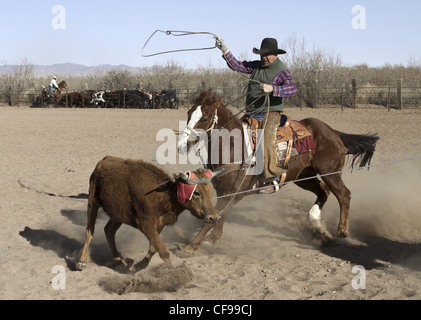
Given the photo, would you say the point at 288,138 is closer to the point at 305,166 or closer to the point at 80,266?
the point at 305,166

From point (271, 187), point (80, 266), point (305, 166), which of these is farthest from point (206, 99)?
point (80, 266)

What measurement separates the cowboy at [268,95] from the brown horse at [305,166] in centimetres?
27

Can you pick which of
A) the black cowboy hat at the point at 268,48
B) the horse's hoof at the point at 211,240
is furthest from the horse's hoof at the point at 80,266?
the black cowboy hat at the point at 268,48

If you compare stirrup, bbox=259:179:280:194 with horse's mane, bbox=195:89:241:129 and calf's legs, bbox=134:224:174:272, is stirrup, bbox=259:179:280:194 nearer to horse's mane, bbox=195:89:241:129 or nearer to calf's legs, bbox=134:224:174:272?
horse's mane, bbox=195:89:241:129

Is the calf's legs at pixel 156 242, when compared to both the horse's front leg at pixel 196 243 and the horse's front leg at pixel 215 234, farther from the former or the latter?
the horse's front leg at pixel 215 234

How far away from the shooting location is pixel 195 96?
26.3 meters

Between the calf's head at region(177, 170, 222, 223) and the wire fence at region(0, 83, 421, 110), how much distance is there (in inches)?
676

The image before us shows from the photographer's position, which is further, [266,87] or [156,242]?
[266,87]

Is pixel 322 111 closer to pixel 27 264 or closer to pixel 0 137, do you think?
pixel 0 137

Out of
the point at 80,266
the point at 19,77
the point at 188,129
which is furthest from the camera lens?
the point at 19,77

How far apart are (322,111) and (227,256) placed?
1804 centimetres

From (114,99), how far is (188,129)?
2499 centimetres

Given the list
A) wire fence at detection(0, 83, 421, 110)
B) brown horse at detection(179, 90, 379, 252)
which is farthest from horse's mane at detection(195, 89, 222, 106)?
wire fence at detection(0, 83, 421, 110)

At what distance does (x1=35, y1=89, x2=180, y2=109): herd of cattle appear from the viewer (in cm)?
2855
